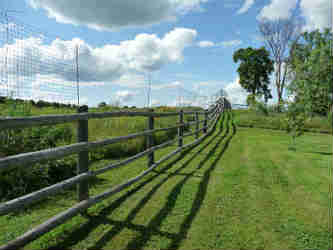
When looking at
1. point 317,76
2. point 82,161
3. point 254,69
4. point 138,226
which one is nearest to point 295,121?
point 317,76

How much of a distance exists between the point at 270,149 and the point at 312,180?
3.32 meters

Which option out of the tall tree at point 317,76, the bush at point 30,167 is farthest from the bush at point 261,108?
Answer: the bush at point 30,167

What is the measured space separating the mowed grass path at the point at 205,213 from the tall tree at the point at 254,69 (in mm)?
33509

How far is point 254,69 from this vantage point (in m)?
35.9

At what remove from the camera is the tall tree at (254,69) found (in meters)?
35.9

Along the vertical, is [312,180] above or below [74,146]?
below

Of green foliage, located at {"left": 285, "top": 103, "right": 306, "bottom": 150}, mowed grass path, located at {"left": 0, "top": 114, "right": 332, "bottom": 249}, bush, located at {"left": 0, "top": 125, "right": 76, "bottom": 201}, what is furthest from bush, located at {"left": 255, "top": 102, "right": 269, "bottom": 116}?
bush, located at {"left": 0, "top": 125, "right": 76, "bottom": 201}

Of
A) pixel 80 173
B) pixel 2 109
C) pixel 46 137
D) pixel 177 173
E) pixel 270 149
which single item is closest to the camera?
pixel 80 173

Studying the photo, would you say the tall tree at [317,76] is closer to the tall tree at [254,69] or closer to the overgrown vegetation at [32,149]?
the overgrown vegetation at [32,149]

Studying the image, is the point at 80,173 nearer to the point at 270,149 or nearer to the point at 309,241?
the point at 309,241

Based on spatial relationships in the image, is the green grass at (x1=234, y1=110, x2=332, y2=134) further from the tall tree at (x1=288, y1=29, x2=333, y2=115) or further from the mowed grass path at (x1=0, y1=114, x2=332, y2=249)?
the mowed grass path at (x1=0, y1=114, x2=332, y2=249)

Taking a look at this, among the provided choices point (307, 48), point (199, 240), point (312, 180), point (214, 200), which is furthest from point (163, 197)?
point (307, 48)

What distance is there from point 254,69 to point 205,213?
36.5m

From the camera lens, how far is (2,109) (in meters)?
4.09
